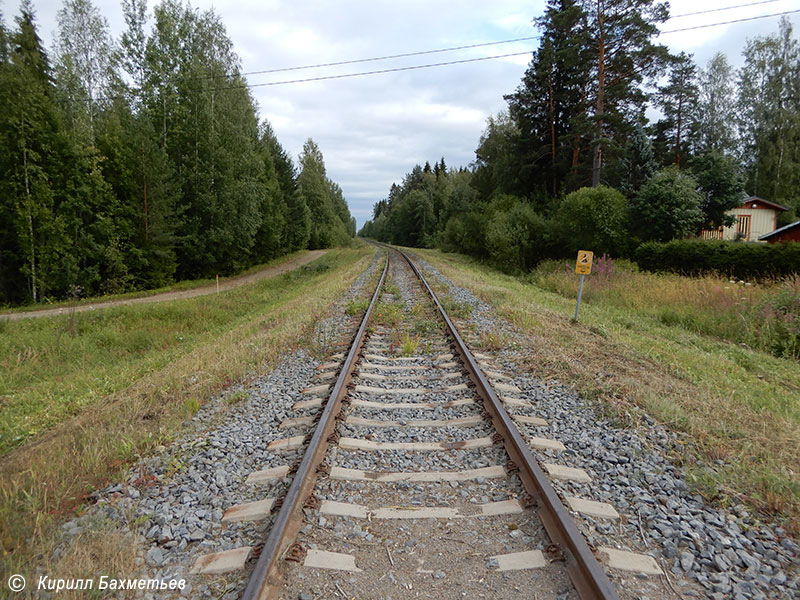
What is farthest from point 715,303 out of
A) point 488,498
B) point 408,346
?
point 488,498

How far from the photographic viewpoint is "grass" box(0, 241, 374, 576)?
3.18m

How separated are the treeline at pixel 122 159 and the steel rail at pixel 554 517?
2130 centimetres

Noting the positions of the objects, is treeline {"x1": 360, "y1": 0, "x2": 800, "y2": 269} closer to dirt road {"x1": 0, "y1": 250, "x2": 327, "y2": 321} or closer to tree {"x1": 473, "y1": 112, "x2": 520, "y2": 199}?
tree {"x1": 473, "y1": 112, "x2": 520, "y2": 199}

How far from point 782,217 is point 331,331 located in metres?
38.4

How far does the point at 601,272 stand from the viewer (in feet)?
56.5

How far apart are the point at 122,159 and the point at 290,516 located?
964 inches

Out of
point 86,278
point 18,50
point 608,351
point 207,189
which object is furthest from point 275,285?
point 608,351

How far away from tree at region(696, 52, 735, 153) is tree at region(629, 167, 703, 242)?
2491cm

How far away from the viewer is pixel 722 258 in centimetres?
1605

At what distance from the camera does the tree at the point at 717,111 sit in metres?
39.2

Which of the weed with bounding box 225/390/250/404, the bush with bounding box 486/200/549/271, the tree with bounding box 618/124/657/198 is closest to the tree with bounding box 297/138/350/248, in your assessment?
the bush with bounding box 486/200/549/271

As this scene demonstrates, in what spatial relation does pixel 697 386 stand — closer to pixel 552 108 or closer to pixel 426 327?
pixel 426 327

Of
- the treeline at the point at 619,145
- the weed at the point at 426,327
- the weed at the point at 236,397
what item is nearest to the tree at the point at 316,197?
the treeline at the point at 619,145

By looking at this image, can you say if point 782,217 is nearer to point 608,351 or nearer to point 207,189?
point 608,351
